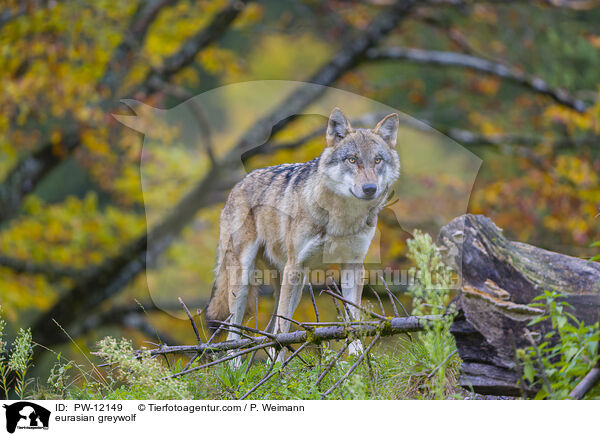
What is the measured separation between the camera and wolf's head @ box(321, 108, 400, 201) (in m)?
2.88

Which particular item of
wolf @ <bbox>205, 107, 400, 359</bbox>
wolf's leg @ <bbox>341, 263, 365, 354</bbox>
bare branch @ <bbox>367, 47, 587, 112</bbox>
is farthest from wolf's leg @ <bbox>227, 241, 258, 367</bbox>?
bare branch @ <bbox>367, 47, 587, 112</bbox>

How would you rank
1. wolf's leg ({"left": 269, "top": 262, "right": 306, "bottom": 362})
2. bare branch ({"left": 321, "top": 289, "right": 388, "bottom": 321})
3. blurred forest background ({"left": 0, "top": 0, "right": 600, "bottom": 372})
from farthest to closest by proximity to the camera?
blurred forest background ({"left": 0, "top": 0, "right": 600, "bottom": 372}) < wolf's leg ({"left": 269, "top": 262, "right": 306, "bottom": 362}) < bare branch ({"left": 321, "top": 289, "right": 388, "bottom": 321})

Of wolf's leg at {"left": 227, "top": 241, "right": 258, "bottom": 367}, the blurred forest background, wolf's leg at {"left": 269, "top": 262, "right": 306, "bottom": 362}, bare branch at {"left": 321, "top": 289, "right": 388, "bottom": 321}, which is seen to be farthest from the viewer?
the blurred forest background

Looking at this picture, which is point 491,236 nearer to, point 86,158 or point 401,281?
point 401,281

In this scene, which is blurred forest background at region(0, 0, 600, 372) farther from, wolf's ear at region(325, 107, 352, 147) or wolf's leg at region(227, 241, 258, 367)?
wolf's ear at region(325, 107, 352, 147)

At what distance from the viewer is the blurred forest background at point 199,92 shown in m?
7.10

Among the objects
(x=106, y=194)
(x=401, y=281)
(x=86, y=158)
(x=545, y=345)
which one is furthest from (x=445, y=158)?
(x=106, y=194)

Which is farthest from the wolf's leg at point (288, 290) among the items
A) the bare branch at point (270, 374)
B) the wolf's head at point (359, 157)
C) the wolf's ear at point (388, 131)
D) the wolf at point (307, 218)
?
the wolf's ear at point (388, 131)

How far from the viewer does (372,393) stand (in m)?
2.43

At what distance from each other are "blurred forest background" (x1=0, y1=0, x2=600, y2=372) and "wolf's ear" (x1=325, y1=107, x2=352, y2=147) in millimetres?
2203

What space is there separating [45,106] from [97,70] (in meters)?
0.87
